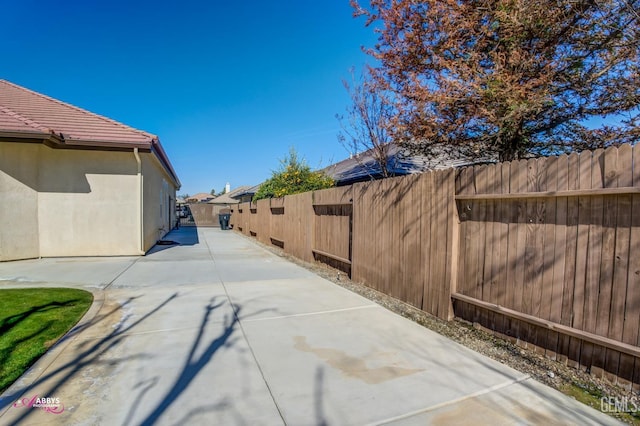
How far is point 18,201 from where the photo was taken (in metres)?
8.86

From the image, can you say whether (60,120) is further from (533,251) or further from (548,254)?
(548,254)

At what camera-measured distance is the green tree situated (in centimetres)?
492

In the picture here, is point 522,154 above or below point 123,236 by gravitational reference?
above

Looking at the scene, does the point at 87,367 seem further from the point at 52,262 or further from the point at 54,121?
the point at 54,121

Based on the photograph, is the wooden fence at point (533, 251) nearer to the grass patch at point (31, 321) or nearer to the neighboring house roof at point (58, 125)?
the grass patch at point (31, 321)

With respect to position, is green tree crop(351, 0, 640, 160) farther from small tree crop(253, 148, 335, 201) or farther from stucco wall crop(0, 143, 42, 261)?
stucco wall crop(0, 143, 42, 261)

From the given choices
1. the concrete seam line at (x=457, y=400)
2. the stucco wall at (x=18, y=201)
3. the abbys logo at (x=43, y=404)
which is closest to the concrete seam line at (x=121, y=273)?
the stucco wall at (x=18, y=201)

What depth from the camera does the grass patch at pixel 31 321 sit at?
3.21 m

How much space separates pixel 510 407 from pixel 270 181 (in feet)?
51.8

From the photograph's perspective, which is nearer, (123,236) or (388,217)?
(388,217)

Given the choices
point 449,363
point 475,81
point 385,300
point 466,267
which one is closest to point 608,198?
point 466,267

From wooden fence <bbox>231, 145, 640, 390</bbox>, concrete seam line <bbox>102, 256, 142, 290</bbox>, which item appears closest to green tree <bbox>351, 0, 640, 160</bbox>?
wooden fence <bbox>231, 145, 640, 390</bbox>

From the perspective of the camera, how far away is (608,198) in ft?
9.48

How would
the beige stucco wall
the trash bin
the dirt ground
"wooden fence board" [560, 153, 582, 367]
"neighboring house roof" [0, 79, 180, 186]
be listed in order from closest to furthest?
the dirt ground
"wooden fence board" [560, 153, 582, 367]
"neighboring house roof" [0, 79, 180, 186]
the beige stucco wall
the trash bin
